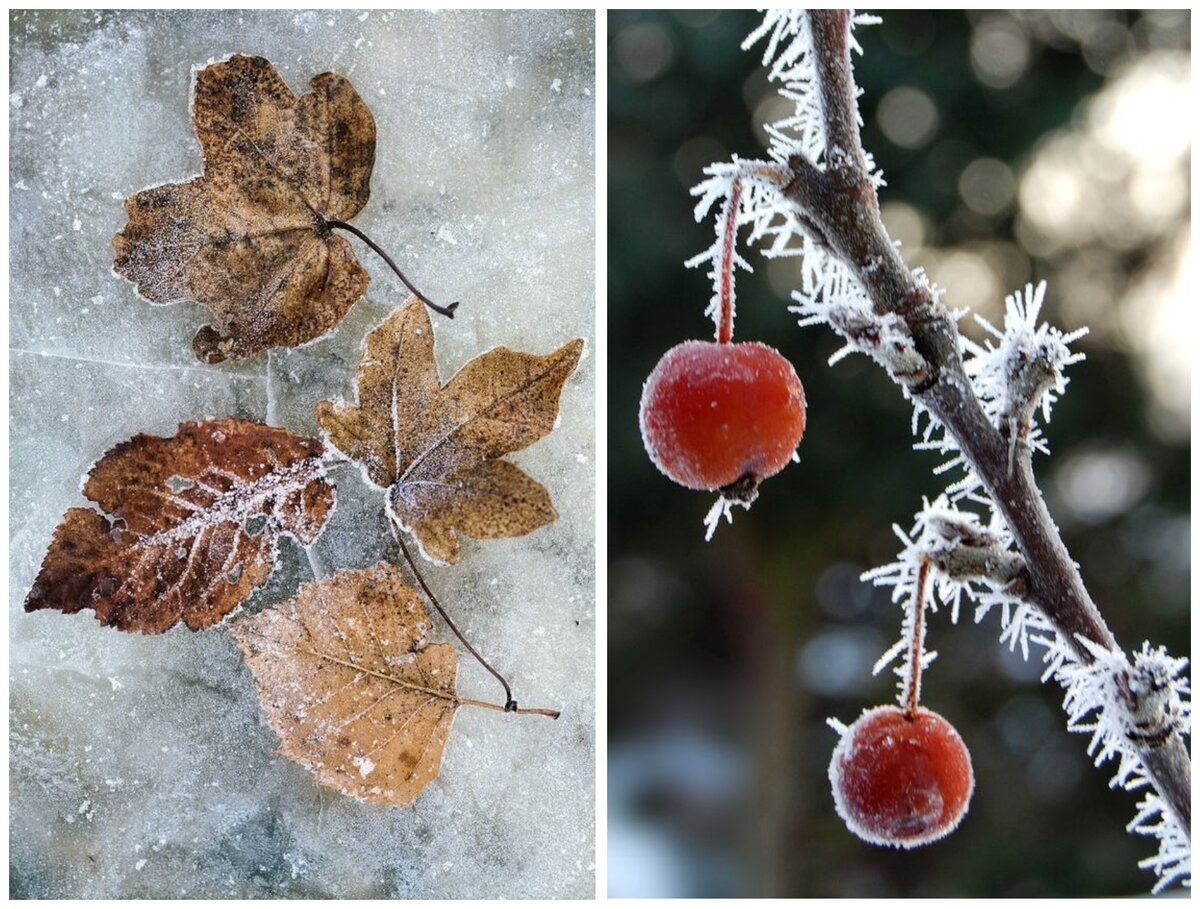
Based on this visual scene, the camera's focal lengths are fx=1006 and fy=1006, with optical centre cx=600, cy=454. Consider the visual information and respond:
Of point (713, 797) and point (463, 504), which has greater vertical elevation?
point (463, 504)

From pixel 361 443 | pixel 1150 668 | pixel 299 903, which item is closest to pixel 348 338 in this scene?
pixel 361 443

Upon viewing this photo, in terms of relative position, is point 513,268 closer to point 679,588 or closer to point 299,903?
point 299,903

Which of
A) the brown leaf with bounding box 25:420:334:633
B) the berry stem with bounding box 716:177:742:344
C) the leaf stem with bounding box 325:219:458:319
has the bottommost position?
the brown leaf with bounding box 25:420:334:633

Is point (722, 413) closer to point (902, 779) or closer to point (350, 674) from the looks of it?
point (902, 779)

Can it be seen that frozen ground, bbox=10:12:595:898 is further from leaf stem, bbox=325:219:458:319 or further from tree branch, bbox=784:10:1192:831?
tree branch, bbox=784:10:1192:831

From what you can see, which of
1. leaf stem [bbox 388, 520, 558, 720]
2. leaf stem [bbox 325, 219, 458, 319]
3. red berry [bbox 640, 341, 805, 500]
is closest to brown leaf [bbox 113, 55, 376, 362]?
leaf stem [bbox 325, 219, 458, 319]

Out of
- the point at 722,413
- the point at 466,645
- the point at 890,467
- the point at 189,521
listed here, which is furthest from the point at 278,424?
the point at 890,467
